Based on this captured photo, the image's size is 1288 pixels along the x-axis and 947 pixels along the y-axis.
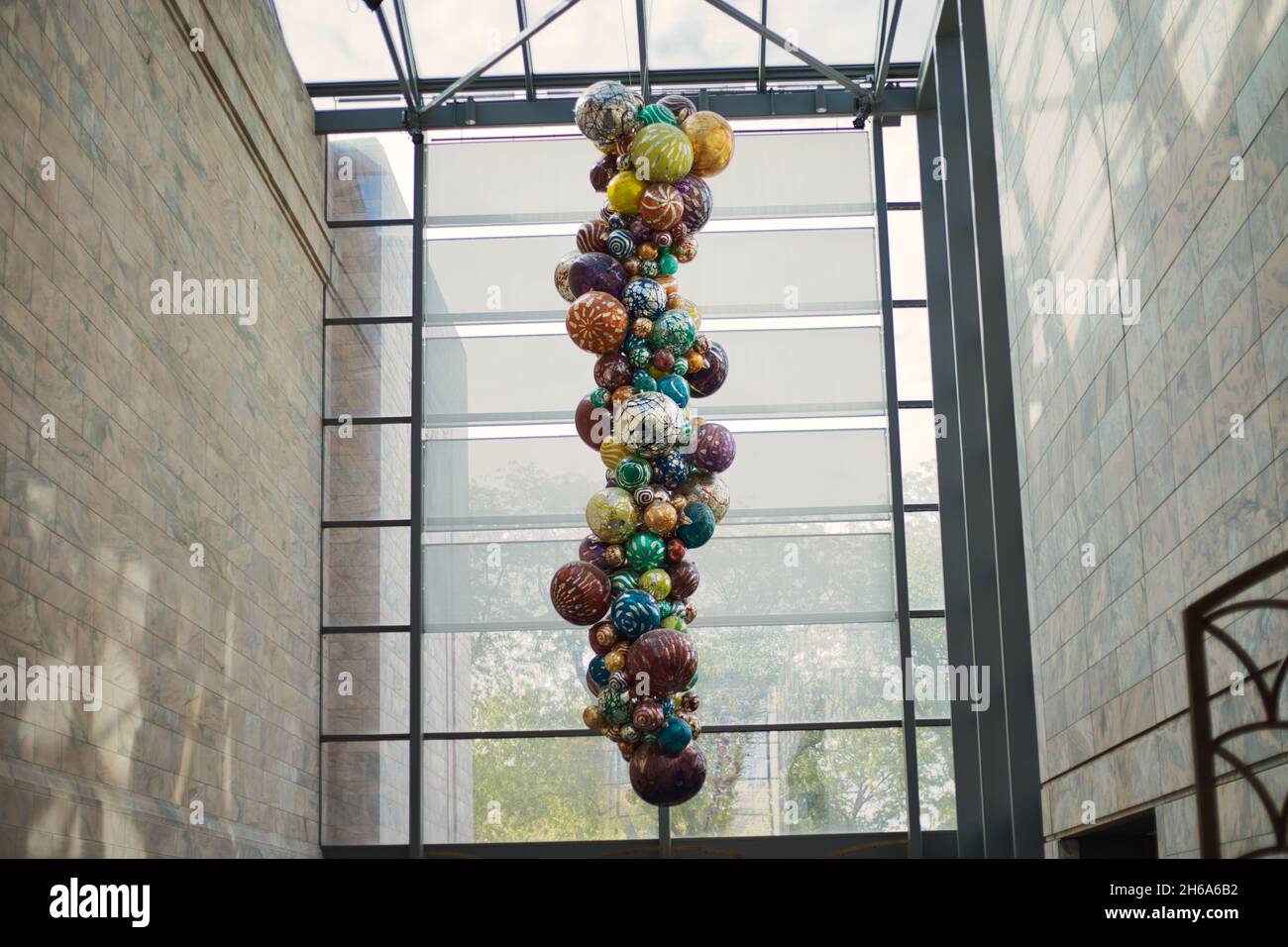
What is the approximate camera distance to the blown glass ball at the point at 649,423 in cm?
839

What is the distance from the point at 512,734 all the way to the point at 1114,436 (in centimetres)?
674

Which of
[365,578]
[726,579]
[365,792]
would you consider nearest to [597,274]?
[726,579]

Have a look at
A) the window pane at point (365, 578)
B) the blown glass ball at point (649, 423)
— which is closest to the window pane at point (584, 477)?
the window pane at point (365, 578)

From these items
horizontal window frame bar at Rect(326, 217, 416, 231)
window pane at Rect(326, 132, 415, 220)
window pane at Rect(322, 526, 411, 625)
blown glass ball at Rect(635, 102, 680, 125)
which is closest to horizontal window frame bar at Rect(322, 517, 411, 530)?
window pane at Rect(322, 526, 411, 625)

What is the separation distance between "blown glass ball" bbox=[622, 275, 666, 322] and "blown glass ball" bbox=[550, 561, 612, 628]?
5.45 feet

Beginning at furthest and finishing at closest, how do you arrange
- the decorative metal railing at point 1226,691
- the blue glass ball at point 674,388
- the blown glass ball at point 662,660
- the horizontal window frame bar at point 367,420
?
1. the horizontal window frame bar at point 367,420
2. the blue glass ball at point 674,388
3. the blown glass ball at point 662,660
4. the decorative metal railing at point 1226,691

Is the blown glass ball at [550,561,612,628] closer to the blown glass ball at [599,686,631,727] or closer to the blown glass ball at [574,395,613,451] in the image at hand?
the blown glass ball at [599,686,631,727]

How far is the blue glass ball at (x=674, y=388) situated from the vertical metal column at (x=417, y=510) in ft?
15.8

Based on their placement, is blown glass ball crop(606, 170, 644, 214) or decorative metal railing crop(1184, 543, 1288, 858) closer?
decorative metal railing crop(1184, 543, 1288, 858)

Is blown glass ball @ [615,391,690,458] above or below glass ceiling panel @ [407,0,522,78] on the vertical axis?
below

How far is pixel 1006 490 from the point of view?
32.6 feet

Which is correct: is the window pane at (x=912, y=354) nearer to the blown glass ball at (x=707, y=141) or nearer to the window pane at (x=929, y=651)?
the window pane at (x=929, y=651)

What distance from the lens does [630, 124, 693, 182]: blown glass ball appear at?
342 inches
